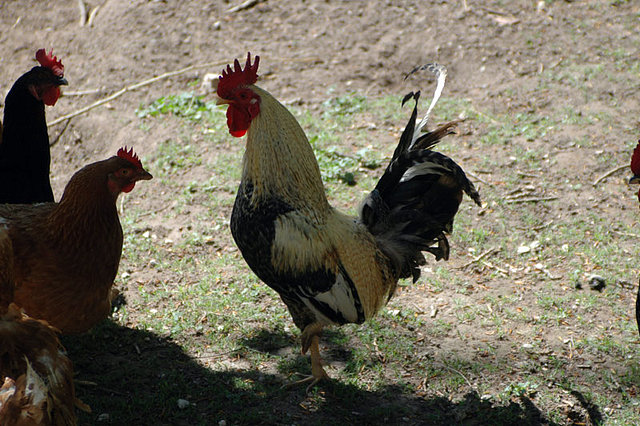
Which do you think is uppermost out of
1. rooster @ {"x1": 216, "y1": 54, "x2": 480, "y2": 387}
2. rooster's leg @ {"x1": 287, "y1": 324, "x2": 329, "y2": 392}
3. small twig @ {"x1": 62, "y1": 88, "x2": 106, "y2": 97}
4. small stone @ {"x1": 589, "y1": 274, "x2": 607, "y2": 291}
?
small twig @ {"x1": 62, "y1": 88, "x2": 106, "y2": 97}

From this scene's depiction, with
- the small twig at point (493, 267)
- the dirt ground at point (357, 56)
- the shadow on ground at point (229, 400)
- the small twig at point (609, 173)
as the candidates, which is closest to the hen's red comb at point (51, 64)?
the dirt ground at point (357, 56)

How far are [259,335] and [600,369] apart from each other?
2522 millimetres

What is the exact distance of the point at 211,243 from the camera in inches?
224

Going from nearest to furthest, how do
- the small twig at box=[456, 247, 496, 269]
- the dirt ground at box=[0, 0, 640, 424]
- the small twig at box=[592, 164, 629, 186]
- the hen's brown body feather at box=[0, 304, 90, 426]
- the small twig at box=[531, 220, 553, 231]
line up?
the hen's brown body feather at box=[0, 304, 90, 426], the small twig at box=[456, 247, 496, 269], the small twig at box=[531, 220, 553, 231], the small twig at box=[592, 164, 629, 186], the dirt ground at box=[0, 0, 640, 424]

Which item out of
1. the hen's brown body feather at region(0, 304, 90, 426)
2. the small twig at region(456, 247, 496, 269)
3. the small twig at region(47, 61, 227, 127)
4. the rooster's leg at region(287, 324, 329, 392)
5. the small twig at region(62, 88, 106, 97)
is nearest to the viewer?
the hen's brown body feather at region(0, 304, 90, 426)

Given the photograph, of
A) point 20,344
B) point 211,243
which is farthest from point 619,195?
point 20,344

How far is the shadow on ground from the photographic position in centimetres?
392

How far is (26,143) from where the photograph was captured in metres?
4.55

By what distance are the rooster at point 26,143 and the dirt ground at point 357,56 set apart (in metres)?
1.63

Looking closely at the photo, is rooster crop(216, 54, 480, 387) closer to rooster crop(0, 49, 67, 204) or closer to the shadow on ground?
the shadow on ground

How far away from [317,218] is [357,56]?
15.9ft

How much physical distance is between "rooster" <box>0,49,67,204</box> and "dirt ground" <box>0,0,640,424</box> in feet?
5.34

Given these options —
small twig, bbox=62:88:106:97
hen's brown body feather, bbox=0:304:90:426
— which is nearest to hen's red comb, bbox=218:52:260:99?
hen's brown body feather, bbox=0:304:90:426

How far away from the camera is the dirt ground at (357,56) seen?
265 inches
